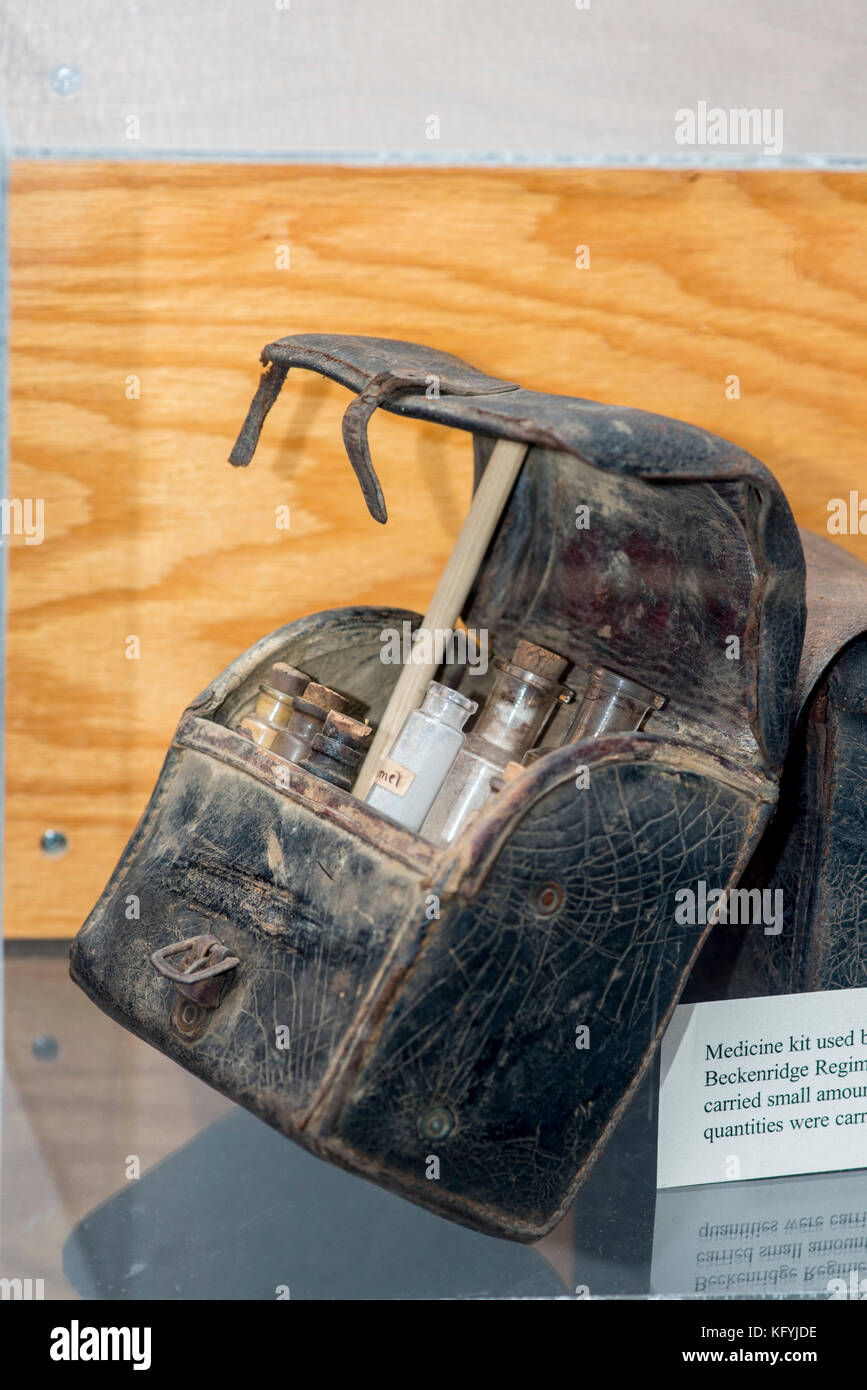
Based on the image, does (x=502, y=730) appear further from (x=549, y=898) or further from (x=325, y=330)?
(x=325, y=330)

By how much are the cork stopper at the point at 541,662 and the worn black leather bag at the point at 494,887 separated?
4 centimetres

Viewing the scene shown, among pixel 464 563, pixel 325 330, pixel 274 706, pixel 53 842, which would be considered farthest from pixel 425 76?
pixel 53 842

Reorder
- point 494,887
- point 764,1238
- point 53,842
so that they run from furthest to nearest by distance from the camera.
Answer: point 53,842 < point 764,1238 < point 494,887

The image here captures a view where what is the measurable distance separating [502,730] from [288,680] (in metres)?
0.14

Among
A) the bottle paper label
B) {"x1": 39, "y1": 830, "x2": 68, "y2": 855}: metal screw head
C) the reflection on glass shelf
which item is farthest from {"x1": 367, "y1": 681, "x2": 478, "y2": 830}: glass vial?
{"x1": 39, "y1": 830, "x2": 68, "y2": 855}: metal screw head

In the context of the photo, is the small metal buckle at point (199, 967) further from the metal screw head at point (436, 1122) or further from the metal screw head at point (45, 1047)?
the metal screw head at point (45, 1047)

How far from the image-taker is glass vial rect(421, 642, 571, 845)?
0.81 m

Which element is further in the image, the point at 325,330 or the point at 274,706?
the point at 325,330

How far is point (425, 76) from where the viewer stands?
1070mm

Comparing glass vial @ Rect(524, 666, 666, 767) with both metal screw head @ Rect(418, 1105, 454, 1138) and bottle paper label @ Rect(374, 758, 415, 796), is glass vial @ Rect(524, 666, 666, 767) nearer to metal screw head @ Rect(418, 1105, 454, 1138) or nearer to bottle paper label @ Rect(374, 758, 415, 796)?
bottle paper label @ Rect(374, 758, 415, 796)

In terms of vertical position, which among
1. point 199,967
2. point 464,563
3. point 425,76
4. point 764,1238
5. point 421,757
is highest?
point 425,76

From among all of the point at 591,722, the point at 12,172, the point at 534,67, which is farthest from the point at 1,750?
the point at 534,67

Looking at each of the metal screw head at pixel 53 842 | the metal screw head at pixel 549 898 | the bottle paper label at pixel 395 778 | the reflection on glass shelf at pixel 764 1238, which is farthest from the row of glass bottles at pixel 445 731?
the metal screw head at pixel 53 842

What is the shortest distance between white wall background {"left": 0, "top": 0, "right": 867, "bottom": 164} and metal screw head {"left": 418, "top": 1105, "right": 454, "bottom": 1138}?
29.5 inches
